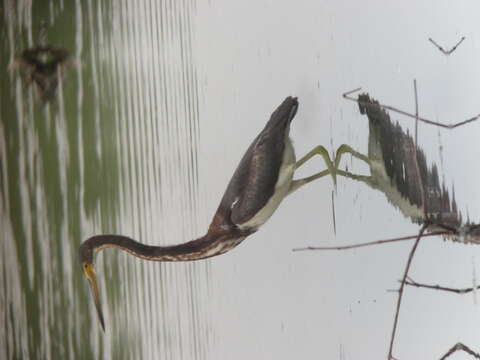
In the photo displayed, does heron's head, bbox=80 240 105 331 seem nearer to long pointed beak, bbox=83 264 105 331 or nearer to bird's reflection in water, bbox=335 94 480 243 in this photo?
long pointed beak, bbox=83 264 105 331

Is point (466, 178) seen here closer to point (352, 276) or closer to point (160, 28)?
point (352, 276)

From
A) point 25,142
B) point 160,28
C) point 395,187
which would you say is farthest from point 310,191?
point 25,142

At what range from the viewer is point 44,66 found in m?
0.91

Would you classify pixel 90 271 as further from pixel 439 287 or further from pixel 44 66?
pixel 439 287

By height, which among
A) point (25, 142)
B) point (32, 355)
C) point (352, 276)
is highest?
point (25, 142)

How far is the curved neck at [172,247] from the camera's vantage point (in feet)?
2.63

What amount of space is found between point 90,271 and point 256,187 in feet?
0.95

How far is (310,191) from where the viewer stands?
75 cm

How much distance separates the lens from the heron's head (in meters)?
0.87

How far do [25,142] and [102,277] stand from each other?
0.25 m

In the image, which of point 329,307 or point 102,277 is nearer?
point 329,307

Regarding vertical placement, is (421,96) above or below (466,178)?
above

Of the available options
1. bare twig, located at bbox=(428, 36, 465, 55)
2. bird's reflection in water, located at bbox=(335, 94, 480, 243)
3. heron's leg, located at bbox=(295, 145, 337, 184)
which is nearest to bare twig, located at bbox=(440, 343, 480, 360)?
bird's reflection in water, located at bbox=(335, 94, 480, 243)

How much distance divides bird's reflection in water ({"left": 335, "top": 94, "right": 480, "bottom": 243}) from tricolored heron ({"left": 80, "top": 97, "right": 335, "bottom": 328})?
0.06 metres
